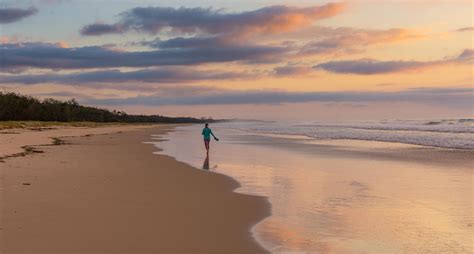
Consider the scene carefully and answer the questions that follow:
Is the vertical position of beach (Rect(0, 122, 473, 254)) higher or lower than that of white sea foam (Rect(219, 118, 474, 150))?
lower

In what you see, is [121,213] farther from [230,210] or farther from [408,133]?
[408,133]

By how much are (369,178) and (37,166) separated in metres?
11.1

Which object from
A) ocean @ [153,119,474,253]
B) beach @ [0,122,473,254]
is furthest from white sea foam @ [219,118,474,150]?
beach @ [0,122,473,254]

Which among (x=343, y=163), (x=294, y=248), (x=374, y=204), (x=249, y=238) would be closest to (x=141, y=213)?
(x=249, y=238)

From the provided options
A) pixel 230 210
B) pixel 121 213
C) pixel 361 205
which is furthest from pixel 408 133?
pixel 121 213

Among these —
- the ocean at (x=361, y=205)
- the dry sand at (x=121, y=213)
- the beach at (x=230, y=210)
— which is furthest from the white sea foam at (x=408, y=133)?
the dry sand at (x=121, y=213)

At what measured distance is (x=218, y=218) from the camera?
9.72 m

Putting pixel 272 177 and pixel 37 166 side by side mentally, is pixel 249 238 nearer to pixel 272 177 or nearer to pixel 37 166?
pixel 272 177

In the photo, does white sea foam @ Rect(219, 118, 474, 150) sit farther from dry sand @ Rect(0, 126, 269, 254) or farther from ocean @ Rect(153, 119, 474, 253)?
dry sand @ Rect(0, 126, 269, 254)

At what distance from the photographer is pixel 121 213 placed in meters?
9.67

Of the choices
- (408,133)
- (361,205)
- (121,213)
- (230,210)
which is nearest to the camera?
(121,213)

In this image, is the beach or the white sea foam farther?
the white sea foam

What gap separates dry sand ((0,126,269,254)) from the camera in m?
7.55

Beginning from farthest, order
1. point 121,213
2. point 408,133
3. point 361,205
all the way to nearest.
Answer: point 408,133 → point 361,205 → point 121,213
